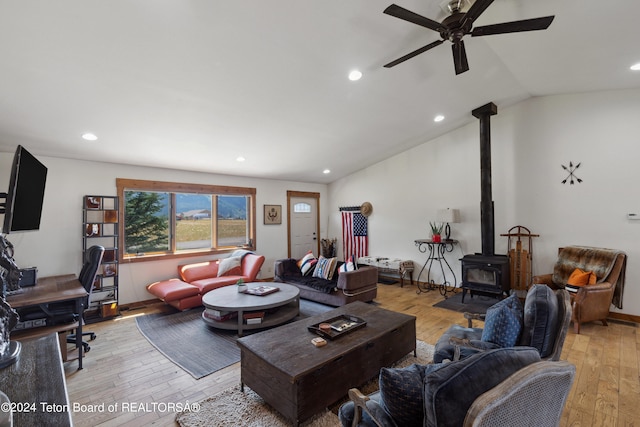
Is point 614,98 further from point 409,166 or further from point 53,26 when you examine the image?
point 53,26

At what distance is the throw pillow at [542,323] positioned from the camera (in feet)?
6.40

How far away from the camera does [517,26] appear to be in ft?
7.15

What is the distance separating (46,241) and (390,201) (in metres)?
6.21

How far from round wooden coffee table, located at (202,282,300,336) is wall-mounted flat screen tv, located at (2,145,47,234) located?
1.99 meters

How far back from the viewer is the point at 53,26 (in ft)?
6.76

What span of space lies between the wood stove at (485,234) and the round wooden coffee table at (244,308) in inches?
119

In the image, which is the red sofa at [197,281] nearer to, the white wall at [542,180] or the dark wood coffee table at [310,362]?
the dark wood coffee table at [310,362]

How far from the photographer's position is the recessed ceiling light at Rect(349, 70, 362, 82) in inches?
125

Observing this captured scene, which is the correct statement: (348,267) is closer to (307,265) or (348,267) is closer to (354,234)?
(307,265)

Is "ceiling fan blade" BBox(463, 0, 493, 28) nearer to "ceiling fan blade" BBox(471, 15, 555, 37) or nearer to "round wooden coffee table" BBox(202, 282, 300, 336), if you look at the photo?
"ceiling fan blade" BBox(471, 15, 555, 37)

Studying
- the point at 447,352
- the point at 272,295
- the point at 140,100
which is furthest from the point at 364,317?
the point at 140,100

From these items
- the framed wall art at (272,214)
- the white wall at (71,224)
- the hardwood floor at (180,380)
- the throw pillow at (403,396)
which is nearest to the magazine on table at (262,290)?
the hardwood floor at (180,380)

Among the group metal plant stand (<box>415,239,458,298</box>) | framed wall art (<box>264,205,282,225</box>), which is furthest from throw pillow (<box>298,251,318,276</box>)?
metal plant stand (<box>415,239,458,298</box>)

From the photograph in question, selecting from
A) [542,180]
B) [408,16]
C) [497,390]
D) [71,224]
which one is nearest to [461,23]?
[408,16]
